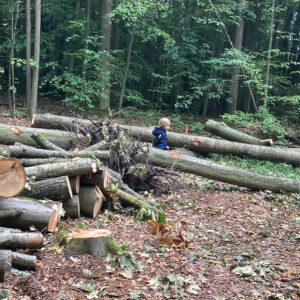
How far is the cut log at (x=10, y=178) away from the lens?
4703mm

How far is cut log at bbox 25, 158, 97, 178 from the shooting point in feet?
19.8

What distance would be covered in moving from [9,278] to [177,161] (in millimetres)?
6128

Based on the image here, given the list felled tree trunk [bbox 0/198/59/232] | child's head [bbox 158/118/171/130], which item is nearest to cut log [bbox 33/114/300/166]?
child's head [bbox 158/118/171/130]

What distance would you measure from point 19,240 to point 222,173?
6.13m

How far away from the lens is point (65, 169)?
6078 mm

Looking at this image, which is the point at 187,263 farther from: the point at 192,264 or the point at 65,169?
→ the point at 65,169

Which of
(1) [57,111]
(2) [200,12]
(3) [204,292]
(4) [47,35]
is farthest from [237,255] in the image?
(4) [47,35]

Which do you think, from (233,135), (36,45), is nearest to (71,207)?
(233,135)

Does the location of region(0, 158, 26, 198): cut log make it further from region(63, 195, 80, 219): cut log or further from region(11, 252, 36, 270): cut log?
region(63, 195, 80, 219): cut log

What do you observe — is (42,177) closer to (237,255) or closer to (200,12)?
(237,255)

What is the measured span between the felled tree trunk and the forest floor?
244 millimetres

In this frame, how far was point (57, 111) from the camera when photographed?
19.8 m

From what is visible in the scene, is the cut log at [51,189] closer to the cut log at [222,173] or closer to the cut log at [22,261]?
the cut log at [22,261]

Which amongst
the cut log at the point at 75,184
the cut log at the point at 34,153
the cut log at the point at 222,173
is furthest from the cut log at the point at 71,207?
the cut log at the point at 222,173
